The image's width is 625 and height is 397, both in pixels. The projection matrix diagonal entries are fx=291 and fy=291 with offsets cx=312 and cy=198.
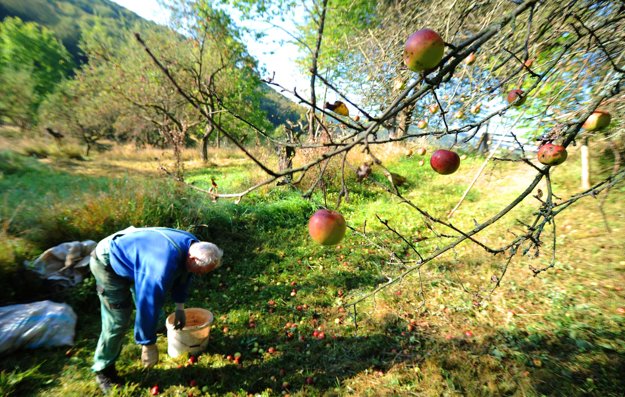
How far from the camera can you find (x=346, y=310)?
3402 mm

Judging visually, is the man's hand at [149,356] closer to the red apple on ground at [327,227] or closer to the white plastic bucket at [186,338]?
the white plastic bucket at [186,338]

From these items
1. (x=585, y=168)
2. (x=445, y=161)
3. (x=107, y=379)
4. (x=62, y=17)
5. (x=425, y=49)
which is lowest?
(x=107, y=379)

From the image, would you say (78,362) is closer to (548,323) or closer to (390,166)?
(548,323)

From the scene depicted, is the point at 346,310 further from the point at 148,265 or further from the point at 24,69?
the point at 24,69

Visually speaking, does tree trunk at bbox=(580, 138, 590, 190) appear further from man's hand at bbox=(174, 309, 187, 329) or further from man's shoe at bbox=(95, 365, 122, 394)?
man's shoe at bbox=(95, 365, 122, 394)

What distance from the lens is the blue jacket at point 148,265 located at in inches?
84.1

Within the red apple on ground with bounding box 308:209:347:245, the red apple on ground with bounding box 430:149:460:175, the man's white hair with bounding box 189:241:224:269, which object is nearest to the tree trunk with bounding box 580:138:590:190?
the red apple on ground with bounding box 430:149:460:175

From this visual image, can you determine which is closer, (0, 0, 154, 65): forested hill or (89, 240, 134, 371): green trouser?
(89, 240, 134, 371): green trouser

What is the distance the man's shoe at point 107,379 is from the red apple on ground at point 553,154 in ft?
10.9

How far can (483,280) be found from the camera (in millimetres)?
3627

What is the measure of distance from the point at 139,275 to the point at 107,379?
992 millimetres

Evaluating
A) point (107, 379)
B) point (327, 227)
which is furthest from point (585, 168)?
point (107, 379)

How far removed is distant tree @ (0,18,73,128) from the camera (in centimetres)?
1310

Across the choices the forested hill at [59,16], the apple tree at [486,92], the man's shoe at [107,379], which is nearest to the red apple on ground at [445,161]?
the apple tree at [486,92]
